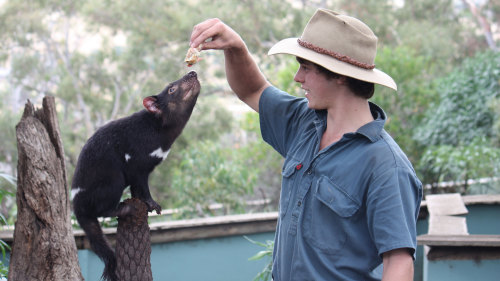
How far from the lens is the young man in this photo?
4.76 feet

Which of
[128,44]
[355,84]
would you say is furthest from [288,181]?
[128,44]

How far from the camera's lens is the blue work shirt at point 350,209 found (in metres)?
1.44

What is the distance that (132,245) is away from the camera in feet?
6.79

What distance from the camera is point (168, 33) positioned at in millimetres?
11836

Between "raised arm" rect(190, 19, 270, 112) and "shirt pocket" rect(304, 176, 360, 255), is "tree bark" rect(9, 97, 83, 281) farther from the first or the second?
"shirt pocket" rect(304, 176, 360, 255)

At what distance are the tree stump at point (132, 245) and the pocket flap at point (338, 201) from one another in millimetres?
822

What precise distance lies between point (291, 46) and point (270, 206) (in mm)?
4437

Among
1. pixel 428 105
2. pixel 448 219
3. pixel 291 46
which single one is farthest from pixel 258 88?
pixel 428 105

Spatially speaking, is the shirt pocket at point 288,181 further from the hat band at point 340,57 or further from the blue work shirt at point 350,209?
the hat band at point 340,57

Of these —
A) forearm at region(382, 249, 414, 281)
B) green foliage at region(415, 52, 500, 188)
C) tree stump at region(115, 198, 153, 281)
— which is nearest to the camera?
forearm at region(382, 249, 414, 281)

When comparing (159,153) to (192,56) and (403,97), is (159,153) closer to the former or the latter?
(192,56)

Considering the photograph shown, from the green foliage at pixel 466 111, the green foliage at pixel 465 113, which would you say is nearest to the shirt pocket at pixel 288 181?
the green foliage at pixel 465 113

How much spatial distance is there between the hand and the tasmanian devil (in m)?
0.34

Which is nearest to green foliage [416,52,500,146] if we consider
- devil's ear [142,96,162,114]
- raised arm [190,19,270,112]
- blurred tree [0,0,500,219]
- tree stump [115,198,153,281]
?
blurred tree [0,0,500,219]
